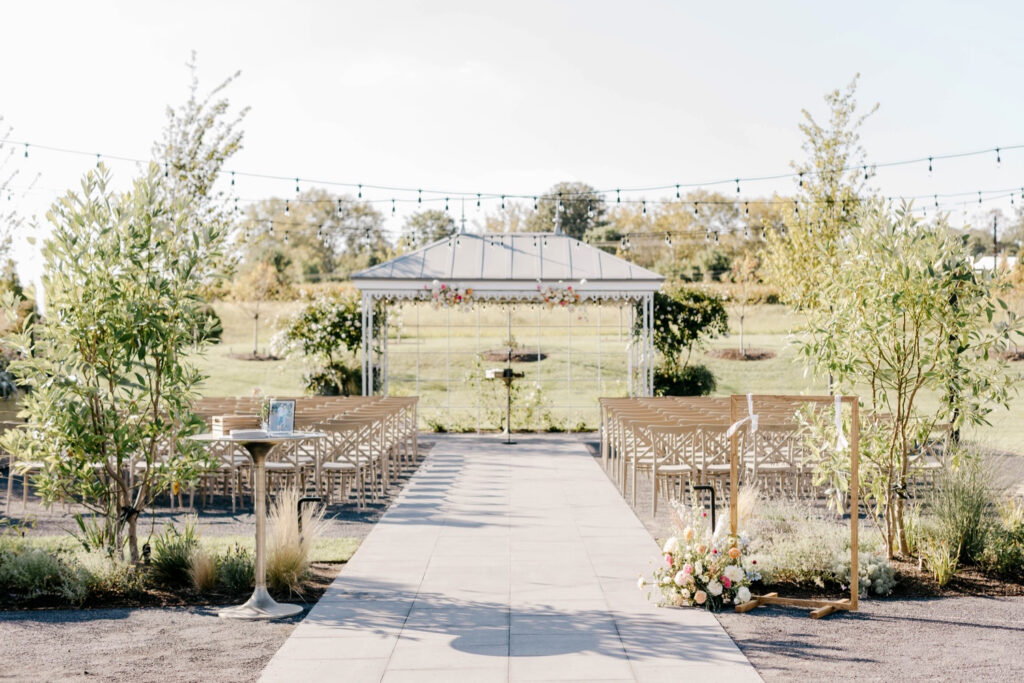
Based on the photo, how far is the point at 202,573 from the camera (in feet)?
24.1

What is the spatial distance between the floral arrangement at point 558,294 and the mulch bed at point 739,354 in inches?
626

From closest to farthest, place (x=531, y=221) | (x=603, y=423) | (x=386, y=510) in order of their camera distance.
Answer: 1. (x=386, y=510)
2. (x=603, y=423)
3. (x=531, y=221)

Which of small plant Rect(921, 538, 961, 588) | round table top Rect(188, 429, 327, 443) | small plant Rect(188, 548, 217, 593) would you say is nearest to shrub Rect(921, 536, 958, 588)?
small plant Rect(921, 538, 961, 588)

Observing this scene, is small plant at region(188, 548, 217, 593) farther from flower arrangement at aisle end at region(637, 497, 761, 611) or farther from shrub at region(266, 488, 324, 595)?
flower arrangement at aisle end at region(637, 497, 761, 611)

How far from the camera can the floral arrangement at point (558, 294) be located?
18766 millimetres

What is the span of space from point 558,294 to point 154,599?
12.3 meters

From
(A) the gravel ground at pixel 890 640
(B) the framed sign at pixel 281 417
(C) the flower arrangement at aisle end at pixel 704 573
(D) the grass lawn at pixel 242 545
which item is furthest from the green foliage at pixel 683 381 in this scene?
(B) the framed sign at pixel 281 417

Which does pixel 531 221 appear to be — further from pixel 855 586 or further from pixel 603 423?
pixel 855 586

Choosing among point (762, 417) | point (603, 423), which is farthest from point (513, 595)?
point (603, 423)

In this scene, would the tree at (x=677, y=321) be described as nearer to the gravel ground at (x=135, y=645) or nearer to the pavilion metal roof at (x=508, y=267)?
the pavilion metal roof at (x=508, y=267)

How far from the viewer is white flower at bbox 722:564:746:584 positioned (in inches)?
271

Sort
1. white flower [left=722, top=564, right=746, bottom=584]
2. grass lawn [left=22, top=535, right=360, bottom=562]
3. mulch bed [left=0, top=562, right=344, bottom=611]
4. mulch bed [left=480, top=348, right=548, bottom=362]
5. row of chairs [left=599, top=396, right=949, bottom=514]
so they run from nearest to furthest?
white flower [left=722, top=564, right=746, bottom=584]
mulch bed [left=0, top=562, right=344, bottom=611]
grass lawn [left=22, top=535, right=360, bottom=562]
row of chairs [left=599, top=396, right=949, bottom=514]
mulch bed [left=480, top=348, right=548, bottom=362]

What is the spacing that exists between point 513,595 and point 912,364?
3.59 m

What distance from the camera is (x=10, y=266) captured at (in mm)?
19609
